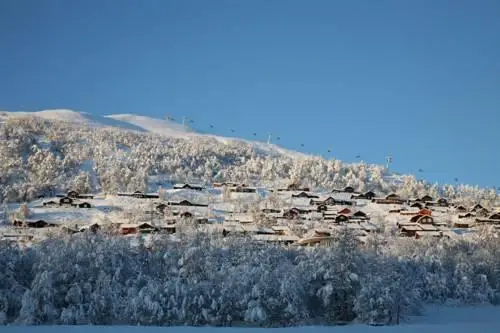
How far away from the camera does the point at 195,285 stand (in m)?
29.4

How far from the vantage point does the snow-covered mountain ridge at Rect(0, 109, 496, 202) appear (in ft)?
286

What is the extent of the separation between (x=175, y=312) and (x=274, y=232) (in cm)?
2459

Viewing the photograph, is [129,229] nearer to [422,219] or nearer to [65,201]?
[65,201]

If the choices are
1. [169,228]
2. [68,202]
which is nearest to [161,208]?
[68,202]

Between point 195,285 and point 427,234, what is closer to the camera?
point 195,285

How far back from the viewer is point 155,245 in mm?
36156

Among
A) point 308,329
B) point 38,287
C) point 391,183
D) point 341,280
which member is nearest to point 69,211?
point 38,287

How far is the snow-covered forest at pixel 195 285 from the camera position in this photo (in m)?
28.0

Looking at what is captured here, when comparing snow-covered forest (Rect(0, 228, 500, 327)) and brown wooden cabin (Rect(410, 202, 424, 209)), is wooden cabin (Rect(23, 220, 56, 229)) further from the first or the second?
brown wooden cabin (Rect(410, 202, 424, 209))

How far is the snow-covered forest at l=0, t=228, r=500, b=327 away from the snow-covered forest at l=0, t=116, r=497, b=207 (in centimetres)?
4426

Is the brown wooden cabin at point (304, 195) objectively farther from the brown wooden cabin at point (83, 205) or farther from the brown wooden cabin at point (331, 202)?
the brown wooden cabin at point (83, 205)

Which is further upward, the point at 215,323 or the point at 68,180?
the point at 68,180

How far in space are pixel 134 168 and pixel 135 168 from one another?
0.61ft

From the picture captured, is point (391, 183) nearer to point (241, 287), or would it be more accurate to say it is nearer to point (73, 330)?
point (241, 287)
